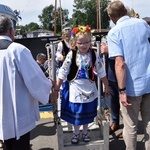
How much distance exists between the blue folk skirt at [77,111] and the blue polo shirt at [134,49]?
0.60m

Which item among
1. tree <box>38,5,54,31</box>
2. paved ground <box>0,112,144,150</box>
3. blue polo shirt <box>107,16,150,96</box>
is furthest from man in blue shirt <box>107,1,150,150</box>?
tree <box>38,5,54,31</box>

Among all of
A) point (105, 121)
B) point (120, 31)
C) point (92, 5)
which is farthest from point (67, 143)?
point (92, 5)

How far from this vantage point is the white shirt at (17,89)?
2664mm

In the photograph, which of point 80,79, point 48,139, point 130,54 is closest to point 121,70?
point 130,54

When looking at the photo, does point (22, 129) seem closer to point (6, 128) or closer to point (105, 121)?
point (6, 128)

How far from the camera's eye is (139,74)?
10.4 feet

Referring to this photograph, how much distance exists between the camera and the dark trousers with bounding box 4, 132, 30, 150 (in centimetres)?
286

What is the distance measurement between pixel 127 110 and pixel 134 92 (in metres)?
0.25

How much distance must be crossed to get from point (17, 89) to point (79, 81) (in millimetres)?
966

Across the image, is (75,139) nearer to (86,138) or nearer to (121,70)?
(86,138)

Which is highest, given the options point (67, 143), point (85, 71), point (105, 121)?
point (85, 71)

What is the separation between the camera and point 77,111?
3.51 m

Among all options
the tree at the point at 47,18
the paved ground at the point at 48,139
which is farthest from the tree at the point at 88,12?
the paved ground at the point at 48,139

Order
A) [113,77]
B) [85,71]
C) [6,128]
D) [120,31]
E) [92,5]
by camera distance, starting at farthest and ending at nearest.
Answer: [92,5], [113,77], [85,71], [120,31], [6,128]
